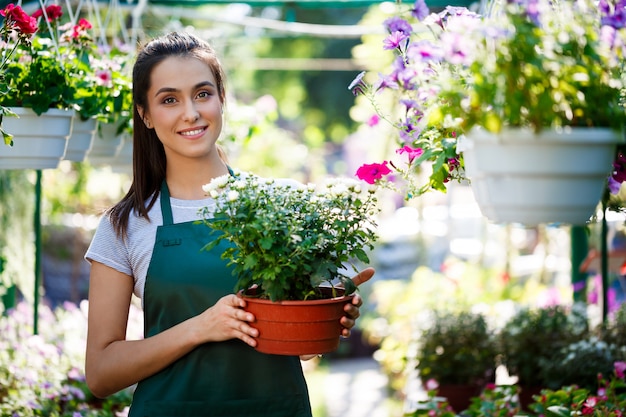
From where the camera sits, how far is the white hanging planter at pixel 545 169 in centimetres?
123

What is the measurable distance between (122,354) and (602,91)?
1284 millimetres

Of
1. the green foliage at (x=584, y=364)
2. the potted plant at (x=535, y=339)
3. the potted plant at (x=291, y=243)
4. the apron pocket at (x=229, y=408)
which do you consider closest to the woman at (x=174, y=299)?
the apron pocket at (x=229, y=408)

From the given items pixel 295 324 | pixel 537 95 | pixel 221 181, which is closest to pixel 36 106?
pixel 221 181

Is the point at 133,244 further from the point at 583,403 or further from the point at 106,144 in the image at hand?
the point at 583,403

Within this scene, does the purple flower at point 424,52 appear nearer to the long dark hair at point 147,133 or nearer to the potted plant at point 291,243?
the potted plant at point 291,243

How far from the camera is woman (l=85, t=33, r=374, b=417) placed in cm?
208

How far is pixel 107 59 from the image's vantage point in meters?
2.86

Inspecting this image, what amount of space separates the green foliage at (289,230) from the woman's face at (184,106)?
0.29 metres

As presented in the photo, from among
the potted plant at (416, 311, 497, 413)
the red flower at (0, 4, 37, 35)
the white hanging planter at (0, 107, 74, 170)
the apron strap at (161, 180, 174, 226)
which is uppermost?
the red flower at (0, 4, 37, 35)

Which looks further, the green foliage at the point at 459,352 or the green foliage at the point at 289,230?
the green foliage at the point at 459,352

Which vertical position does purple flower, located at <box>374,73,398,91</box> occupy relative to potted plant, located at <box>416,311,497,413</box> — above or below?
above

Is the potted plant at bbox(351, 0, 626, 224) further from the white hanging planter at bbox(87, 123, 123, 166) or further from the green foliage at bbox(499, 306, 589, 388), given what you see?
the green foliage at bbox(499, 306, 589, 388)

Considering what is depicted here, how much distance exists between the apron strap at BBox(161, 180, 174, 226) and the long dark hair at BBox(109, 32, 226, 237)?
20mm

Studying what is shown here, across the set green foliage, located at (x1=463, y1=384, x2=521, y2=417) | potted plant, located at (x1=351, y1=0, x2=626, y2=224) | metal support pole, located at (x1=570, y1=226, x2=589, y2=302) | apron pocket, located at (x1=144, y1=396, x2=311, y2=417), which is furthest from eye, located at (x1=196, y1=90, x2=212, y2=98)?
metal support pole, located at (x1=570, y1=226, x2=589, y2=302)
